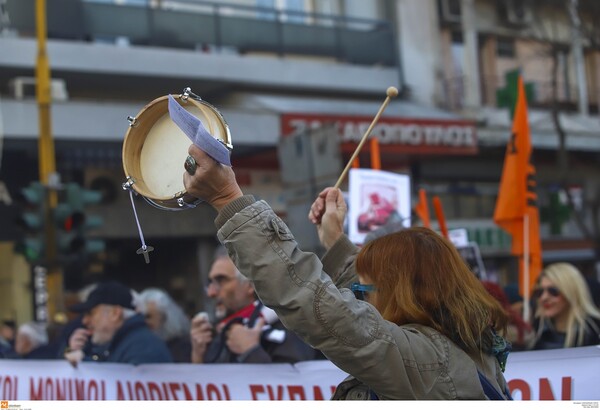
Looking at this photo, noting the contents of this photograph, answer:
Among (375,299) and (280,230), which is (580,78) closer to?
(375,299)

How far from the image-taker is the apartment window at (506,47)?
78.8 feet

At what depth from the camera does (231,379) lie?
4898 millimetres

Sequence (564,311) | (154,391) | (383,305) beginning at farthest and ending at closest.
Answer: (564,311)
(154,391)
(383,305)

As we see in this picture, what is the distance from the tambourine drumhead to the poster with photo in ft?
12.6

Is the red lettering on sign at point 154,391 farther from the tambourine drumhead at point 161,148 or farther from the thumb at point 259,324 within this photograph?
the tambourine drumhead at point 161,148

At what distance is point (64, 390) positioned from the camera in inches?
225

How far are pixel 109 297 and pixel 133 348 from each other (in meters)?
0.43

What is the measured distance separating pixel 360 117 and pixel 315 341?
1653 centimetres

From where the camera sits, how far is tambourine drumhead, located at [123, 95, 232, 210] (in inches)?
99.6

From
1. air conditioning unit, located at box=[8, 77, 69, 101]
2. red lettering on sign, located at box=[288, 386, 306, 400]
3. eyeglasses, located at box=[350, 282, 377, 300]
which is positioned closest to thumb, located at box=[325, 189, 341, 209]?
eyeglasses, located at box=[350, 282, 377, 300]

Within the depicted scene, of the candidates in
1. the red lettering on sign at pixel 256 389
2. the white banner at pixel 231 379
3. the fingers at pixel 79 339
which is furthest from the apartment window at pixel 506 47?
the red lettering on sign at pixel 256 389

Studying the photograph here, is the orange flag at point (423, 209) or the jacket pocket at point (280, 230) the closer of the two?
the jacket pocket at point (280, 230)

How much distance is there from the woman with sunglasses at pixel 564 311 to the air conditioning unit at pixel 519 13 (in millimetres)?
18786

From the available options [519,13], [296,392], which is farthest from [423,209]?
[519,13]
